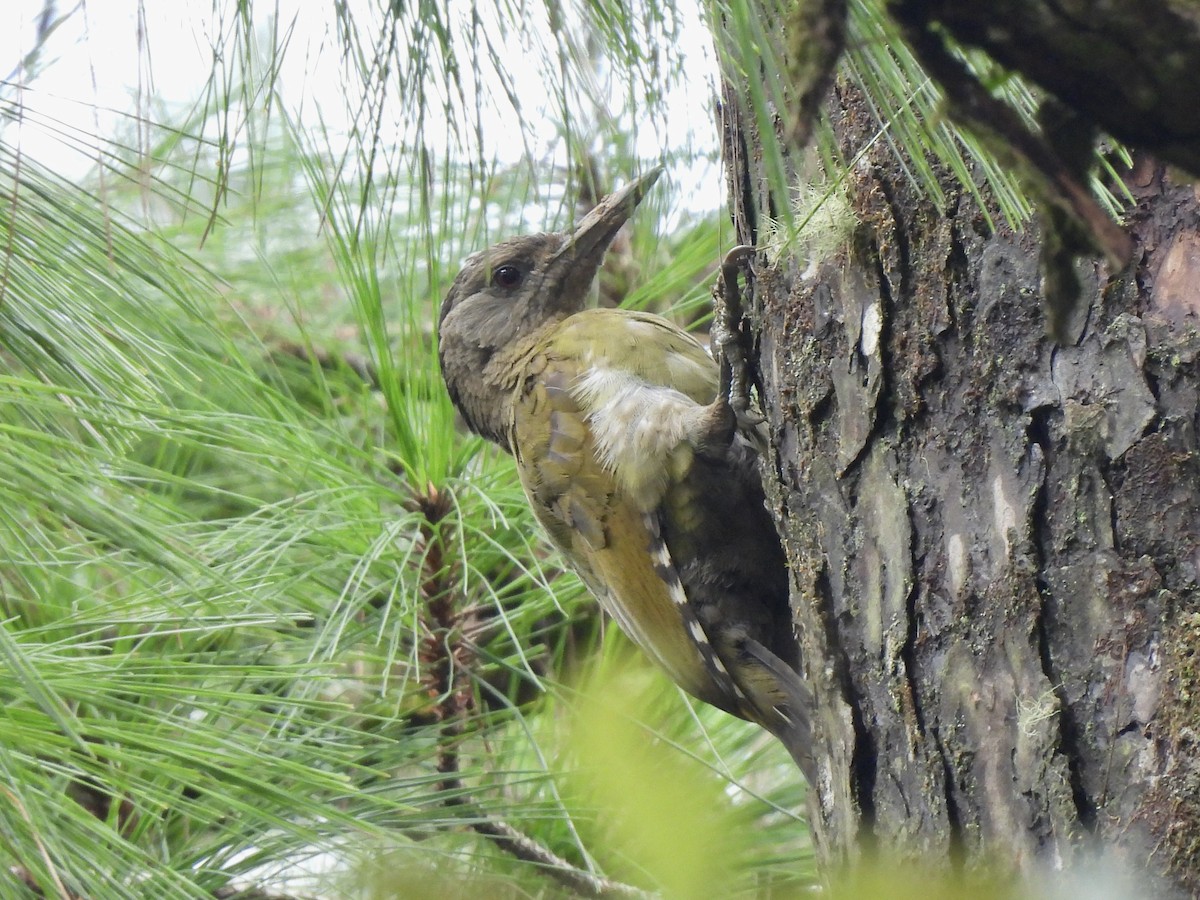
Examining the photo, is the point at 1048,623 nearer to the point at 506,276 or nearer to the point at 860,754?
the point at 860,754

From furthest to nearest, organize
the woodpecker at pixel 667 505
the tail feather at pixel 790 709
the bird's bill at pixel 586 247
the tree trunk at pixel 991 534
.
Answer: the bird's bill at pixel 586 247 < the woodpecker at pixel 667 505 < the tail feather at pixel 790 709 < the tree trunk at pixel 991 534

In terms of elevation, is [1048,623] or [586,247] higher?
[586,247]

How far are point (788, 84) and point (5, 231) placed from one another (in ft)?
4.03

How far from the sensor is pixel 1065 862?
1298 mm

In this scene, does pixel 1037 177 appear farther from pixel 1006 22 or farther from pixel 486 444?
pixel 486 444

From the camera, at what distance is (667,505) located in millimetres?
2543

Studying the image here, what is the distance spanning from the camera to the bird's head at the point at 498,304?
3.06 meters

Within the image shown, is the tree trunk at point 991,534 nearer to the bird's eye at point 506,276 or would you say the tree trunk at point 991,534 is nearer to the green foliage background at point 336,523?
the green foliage background at point 336,523

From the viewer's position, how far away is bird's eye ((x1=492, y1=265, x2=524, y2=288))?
3074 millimetres

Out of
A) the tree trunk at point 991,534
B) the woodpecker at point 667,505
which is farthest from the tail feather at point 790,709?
the tree trunk at point 991,534

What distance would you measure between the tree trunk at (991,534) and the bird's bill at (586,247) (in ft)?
3.60

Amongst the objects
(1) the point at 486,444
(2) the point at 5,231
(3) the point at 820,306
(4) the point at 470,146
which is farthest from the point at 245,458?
(3) the point at 820,306

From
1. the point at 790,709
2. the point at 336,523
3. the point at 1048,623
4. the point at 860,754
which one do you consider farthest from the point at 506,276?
the point at 1048,623

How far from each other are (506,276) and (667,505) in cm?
91
